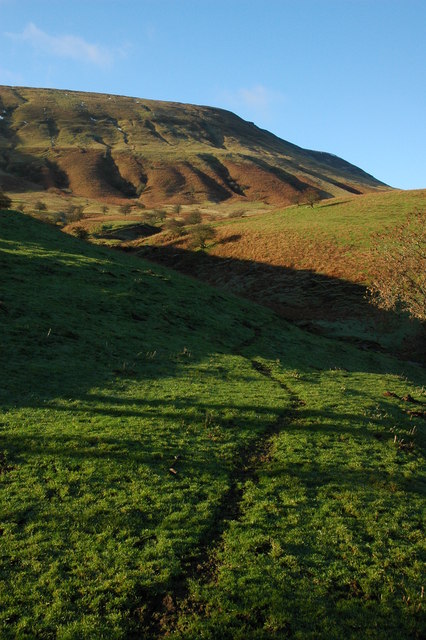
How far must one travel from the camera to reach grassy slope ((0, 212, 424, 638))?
9.34 metres

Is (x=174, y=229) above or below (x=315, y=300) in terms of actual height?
above

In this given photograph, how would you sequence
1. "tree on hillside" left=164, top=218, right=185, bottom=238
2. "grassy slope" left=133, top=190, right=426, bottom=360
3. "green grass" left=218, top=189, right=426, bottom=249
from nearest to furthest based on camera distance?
"grassy slope" left=133, top=190, right=426, bottom=360 < "green grass" left=218, top=189, right=426, bottom=249 < "tree on hillside" left=164, top=218, right=185, bottom=238

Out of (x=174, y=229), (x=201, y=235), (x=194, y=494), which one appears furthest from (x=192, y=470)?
(x=174, y=229)

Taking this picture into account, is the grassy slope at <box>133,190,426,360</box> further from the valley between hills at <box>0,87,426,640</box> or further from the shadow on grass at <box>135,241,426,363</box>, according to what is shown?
the valley between hills at <box>0,87,426,640</box>

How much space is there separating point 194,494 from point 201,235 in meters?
76.9

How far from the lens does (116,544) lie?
36.1 ft

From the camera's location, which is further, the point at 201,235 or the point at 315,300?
Answer: the point at 201,235

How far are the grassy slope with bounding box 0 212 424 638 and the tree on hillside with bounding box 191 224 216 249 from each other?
5741 cm

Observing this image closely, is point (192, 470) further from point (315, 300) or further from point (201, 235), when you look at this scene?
point (201, 235)

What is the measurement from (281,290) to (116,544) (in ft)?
185

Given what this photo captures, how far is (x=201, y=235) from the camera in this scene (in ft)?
286

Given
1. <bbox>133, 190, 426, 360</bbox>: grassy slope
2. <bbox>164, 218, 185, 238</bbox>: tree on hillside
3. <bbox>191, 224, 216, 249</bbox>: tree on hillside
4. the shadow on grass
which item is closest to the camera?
the shadow on grass

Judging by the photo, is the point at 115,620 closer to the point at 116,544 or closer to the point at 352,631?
the point at 116,544

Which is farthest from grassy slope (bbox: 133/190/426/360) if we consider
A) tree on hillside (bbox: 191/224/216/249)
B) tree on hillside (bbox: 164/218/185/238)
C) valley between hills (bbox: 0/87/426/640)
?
valley between hills (bbox: 0/87/426/640)
